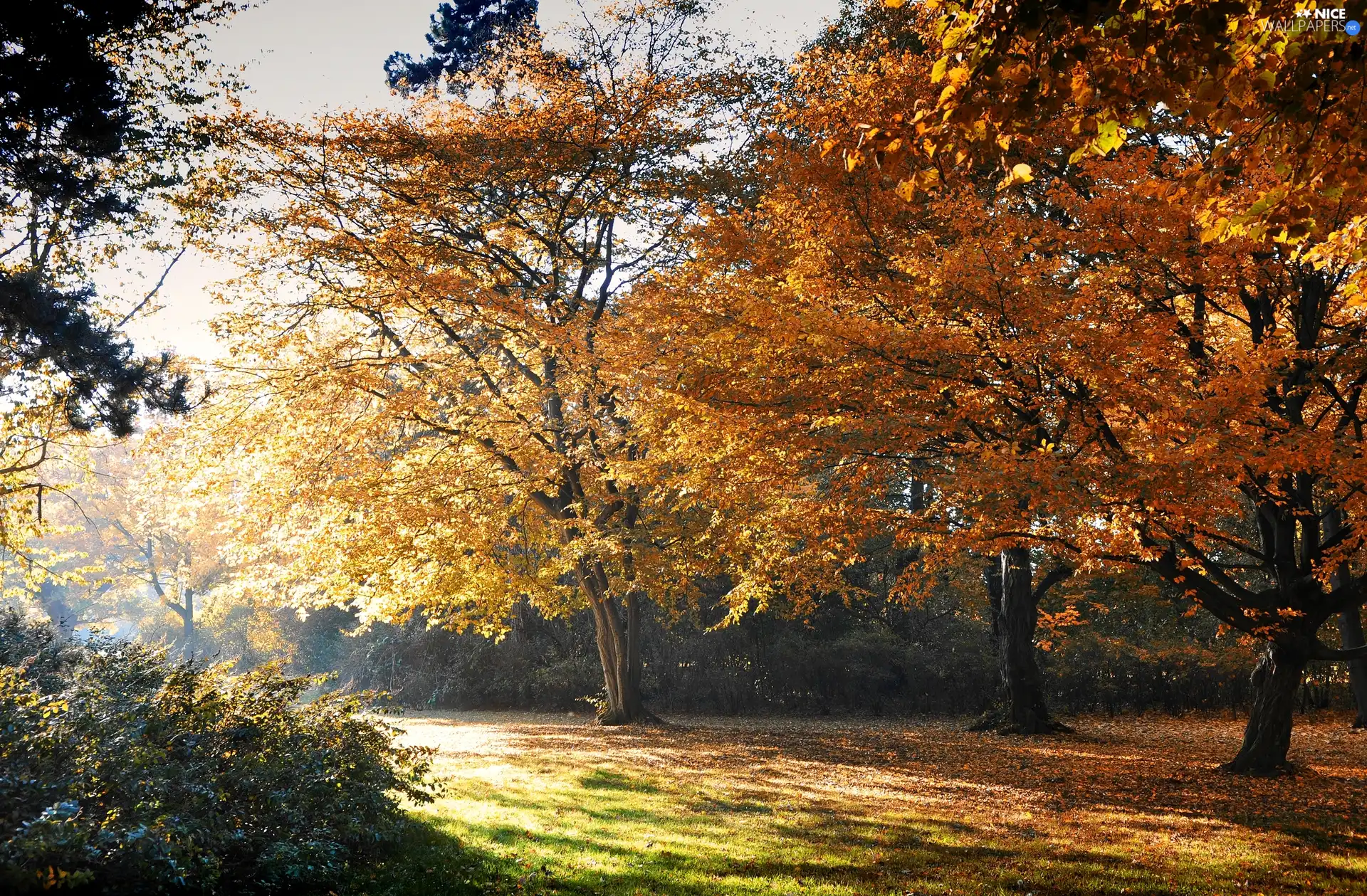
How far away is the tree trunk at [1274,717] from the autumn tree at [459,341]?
9070 millimetres

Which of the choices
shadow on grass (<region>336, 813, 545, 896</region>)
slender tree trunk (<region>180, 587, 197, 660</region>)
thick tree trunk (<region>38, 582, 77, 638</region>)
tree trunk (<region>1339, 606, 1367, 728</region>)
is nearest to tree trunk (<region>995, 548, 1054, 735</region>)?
tree trunk (<region>1339, 606, 1367, 728</region>)

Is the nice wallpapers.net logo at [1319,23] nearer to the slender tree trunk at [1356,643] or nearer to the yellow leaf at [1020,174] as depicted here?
the yellow leaf at [1020,174]

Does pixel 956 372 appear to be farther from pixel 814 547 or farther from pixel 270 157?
pixel 270 157

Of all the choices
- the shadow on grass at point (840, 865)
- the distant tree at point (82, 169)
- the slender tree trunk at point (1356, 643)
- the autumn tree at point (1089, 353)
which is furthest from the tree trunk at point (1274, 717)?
the distant tree at point (82, 169)

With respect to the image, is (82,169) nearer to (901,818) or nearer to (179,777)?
(179,777)

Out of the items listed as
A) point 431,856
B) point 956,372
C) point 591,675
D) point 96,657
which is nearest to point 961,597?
point 591,675

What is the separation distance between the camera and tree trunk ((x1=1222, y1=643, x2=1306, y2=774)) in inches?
452

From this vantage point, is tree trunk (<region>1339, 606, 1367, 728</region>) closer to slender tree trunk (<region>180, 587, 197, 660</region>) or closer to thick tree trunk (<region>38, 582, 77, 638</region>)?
slender tree trunk (<region>180, 587, 197, 660</region>)

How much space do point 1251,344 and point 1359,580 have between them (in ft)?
11.1

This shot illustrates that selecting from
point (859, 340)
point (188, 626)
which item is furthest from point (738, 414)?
point (188, 626)

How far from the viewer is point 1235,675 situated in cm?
1997

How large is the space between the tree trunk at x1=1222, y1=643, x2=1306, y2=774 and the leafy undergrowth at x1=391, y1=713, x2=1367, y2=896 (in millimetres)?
367

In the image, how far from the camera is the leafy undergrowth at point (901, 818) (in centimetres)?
677

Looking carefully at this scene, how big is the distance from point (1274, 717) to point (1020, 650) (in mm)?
Answer: 5697
